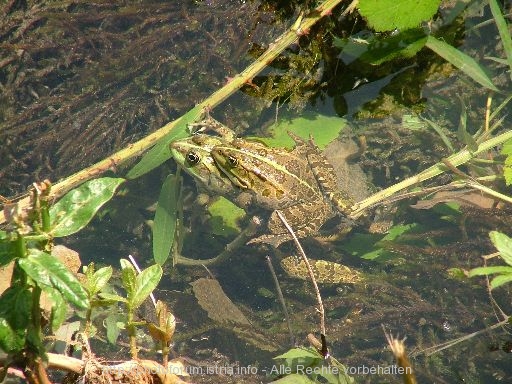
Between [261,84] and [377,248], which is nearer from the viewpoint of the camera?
[261,84]

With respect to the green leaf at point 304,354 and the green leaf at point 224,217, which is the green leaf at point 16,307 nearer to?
the green leaf at point 304,354

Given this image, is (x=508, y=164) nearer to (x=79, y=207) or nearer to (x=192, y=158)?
(x=192, y=158)

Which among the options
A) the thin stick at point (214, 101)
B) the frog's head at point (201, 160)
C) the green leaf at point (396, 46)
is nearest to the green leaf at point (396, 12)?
the green leaf at point (396, 46)

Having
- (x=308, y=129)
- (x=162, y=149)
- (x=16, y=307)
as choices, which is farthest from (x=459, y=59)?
(x=16, y=307)

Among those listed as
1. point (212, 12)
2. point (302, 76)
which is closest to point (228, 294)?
point (302, 76)

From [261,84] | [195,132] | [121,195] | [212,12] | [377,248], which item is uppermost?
[212,12]

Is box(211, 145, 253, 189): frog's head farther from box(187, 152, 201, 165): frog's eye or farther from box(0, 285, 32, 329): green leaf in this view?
box(0, 285, 32, 329): green leaf

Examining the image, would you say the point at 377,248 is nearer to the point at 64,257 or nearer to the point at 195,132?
the point at 195,132

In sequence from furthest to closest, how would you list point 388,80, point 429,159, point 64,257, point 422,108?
point 429,159, point 422,108, point 388,80, point 64,257
